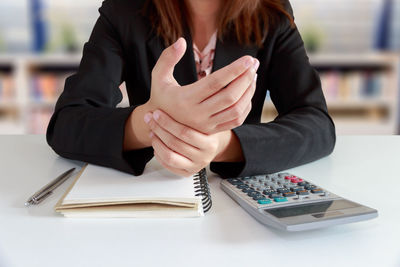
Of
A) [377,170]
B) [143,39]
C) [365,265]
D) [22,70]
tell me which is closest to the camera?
[365,265]

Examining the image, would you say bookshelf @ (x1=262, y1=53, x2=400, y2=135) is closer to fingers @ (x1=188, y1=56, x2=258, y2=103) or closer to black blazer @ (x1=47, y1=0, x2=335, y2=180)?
black blazer @ (x1=47, y1=0, x2=335, y2=180)

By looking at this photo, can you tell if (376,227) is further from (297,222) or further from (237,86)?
(237,86)

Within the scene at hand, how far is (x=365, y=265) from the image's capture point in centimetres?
44

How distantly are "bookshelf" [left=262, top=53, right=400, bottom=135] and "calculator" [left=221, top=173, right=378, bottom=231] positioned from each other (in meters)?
2.46

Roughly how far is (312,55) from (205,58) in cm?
215

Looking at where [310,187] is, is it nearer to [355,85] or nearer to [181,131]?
[181,131]

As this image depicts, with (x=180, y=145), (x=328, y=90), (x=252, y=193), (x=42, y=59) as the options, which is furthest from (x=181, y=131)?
(x=328, y=90)

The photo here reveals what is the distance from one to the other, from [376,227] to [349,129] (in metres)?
2.77

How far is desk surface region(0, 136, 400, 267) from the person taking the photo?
45cm

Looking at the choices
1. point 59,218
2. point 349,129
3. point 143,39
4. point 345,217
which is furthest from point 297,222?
point 349,129

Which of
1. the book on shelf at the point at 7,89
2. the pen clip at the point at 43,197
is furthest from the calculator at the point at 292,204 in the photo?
the book on shelf at the point at 7,89

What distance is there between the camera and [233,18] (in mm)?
1037

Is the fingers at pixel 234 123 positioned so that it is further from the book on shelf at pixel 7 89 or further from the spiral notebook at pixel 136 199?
the book on shelf at pixel 7 89

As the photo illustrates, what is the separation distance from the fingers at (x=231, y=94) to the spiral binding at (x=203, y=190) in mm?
108
